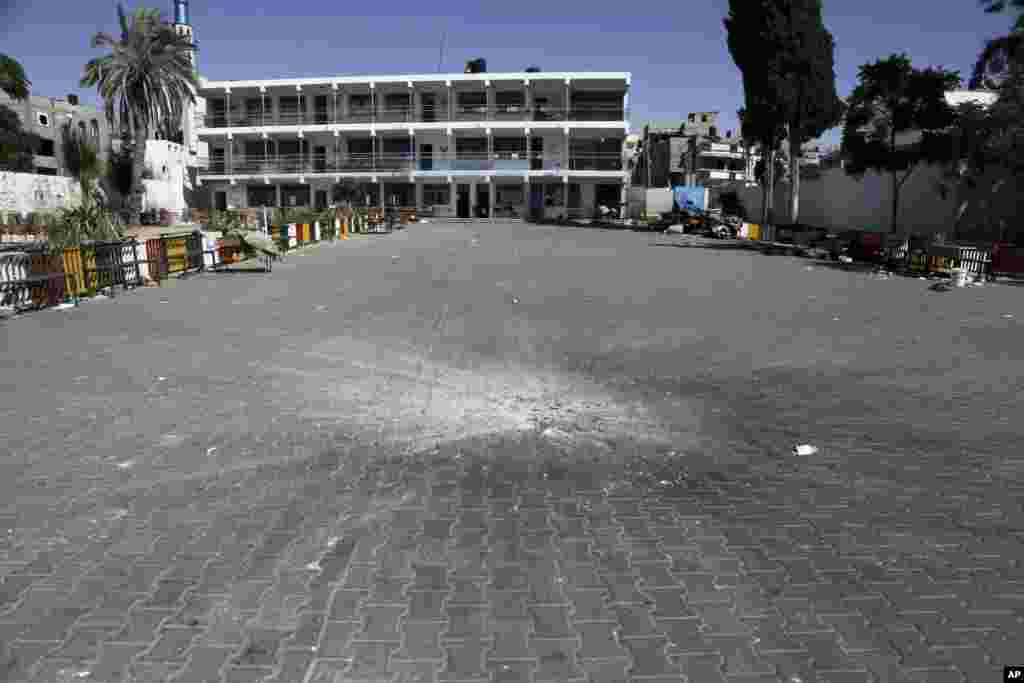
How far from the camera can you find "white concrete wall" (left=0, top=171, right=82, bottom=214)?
34.5 meters

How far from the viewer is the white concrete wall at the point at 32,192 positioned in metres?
34.5

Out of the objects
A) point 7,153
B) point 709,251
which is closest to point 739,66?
point 709,251

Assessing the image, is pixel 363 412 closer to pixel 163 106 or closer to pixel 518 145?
pixel 163 106

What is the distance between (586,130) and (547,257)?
1390 inches

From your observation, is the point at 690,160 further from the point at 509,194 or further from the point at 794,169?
the point at 794,169

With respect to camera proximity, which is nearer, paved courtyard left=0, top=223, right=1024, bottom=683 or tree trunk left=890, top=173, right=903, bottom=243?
paved courtyard left=0, top=223, right=1024, bottom=683

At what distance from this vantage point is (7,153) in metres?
49.6

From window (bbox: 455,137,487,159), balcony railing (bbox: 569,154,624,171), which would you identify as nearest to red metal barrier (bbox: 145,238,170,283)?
window (bbox: 455,137,487,159)

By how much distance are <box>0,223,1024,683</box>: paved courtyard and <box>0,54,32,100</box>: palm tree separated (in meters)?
35.8

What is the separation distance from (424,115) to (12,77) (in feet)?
95.1

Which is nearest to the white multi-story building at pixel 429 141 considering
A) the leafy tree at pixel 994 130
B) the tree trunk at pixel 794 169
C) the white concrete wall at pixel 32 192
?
the white concrete wall at pixel 32 192

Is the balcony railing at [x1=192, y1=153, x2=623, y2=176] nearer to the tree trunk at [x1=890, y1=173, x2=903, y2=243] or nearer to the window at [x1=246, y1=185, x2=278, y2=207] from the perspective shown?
the window at [x1=246, y1=185, x2=278, y2=207]

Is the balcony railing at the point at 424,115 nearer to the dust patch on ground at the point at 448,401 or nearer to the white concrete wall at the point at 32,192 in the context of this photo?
the white concrete wall at the point at 32,192

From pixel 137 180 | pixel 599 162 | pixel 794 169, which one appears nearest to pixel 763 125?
pixel 794 169
